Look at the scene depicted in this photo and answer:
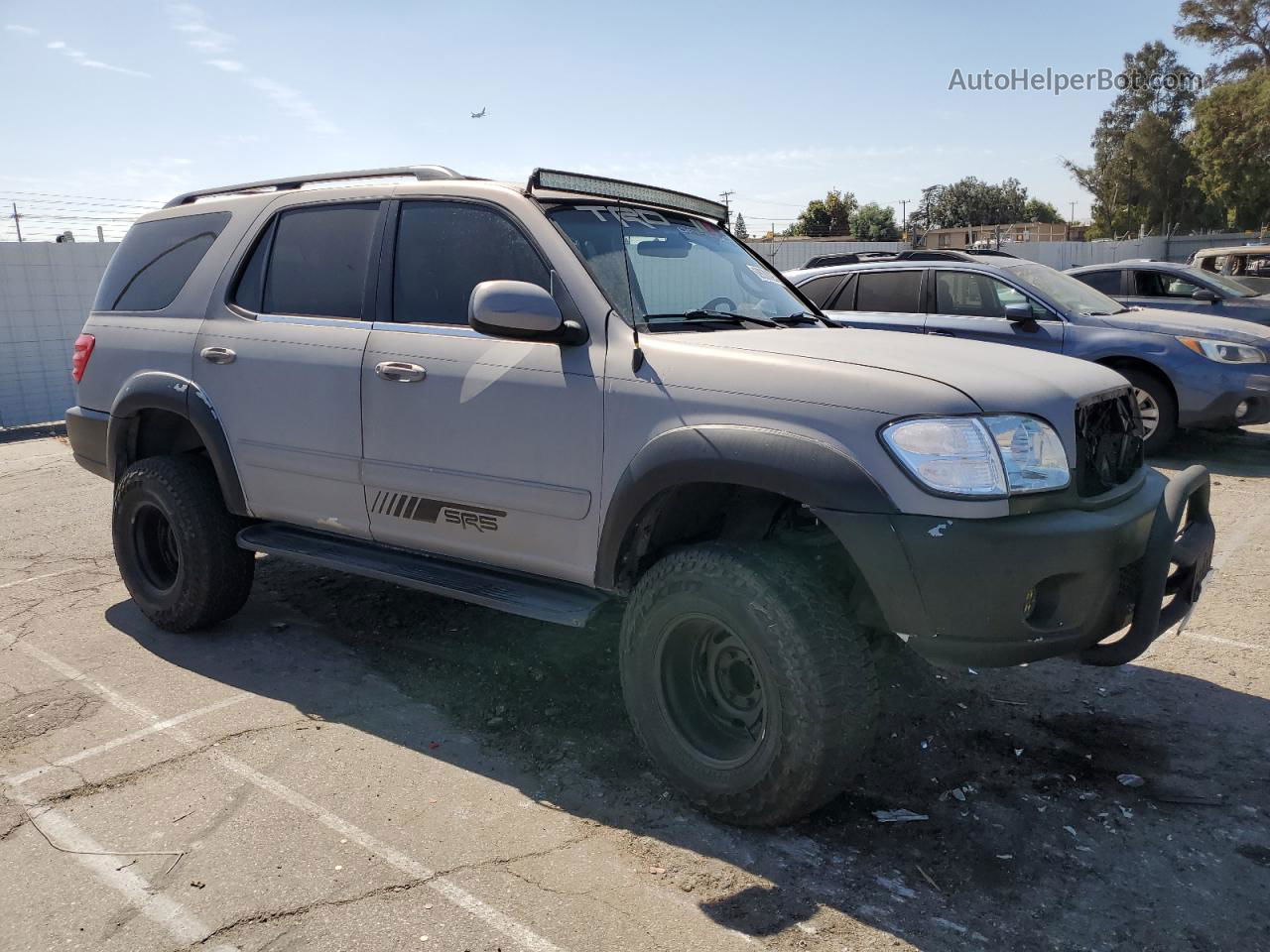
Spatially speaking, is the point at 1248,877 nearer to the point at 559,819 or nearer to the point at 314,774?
the point at 559,819

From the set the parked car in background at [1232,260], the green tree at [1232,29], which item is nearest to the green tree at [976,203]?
the green tree at [1232,29]

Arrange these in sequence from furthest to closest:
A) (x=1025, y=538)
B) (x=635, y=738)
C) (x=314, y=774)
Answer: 1. (x=635, y=738)
2. (x=314, y=774)
3. (x=1025, y=538)

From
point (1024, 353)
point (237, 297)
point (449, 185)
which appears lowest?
point (1024, 353)

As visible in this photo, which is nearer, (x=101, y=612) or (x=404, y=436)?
(x=404, y=436)

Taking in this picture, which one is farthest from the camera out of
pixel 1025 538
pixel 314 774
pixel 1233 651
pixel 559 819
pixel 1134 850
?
pixel 1233 651

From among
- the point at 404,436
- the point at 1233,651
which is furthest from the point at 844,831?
the point at 1233,651

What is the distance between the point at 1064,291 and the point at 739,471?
759 cm

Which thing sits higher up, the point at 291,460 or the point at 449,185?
the point at 449,185

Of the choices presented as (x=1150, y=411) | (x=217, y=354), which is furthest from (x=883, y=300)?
(x=217, y=354)

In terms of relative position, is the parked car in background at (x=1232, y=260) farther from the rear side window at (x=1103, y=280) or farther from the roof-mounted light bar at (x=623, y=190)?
the roof-mounted light bar at (x=623, y=190)

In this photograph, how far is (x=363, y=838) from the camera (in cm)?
310

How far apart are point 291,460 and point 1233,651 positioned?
14.1 feet

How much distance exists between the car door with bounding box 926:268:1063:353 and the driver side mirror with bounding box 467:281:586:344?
21.4 feet

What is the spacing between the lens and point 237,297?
15.1ft
